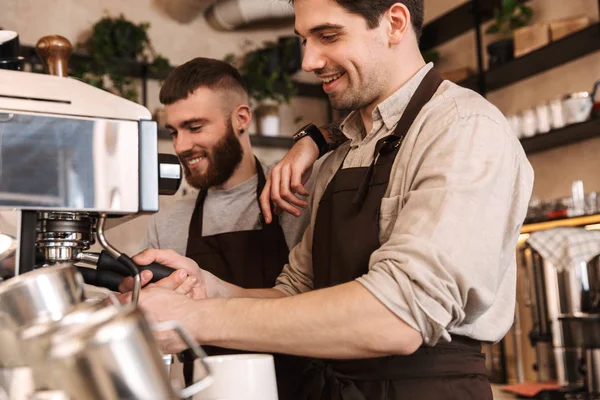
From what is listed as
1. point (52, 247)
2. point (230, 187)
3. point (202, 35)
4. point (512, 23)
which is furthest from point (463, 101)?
point (202, 35)

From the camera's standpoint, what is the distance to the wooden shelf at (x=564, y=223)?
10.9 ft

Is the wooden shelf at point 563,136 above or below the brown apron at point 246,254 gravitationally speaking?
above

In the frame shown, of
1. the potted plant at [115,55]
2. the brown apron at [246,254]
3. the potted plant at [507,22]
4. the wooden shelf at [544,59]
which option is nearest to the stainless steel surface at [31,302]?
the brown apron at [246,254]

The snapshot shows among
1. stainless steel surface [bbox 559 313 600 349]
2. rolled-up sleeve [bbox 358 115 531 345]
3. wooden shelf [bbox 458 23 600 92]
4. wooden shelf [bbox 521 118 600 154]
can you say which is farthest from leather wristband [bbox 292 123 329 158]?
wooden shelf [bbox 458 23 600 92]

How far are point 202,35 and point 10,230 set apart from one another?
409cm

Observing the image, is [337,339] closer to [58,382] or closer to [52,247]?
[52,247]

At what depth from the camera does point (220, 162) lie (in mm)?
2129

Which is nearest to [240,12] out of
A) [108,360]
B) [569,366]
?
[569,366]

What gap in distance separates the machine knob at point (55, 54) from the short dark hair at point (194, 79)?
124 cm

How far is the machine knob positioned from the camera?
93 centimetres

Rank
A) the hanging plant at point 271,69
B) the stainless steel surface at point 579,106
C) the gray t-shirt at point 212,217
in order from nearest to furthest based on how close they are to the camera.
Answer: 1. the gray t-shirt at point 212,217
2. the stainless steel surface at point 579,106
3. the hanging plant at point 271,69

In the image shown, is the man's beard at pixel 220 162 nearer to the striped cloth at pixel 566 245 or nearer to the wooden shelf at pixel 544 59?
the striped cloth at pixel 566 245

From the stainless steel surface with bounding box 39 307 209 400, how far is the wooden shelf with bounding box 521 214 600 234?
10.5 feet

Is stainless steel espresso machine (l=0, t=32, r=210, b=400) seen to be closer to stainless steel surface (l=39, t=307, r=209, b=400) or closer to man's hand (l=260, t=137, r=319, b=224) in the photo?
stainless steel surface (l=39, t=307, r=209, b=400)
